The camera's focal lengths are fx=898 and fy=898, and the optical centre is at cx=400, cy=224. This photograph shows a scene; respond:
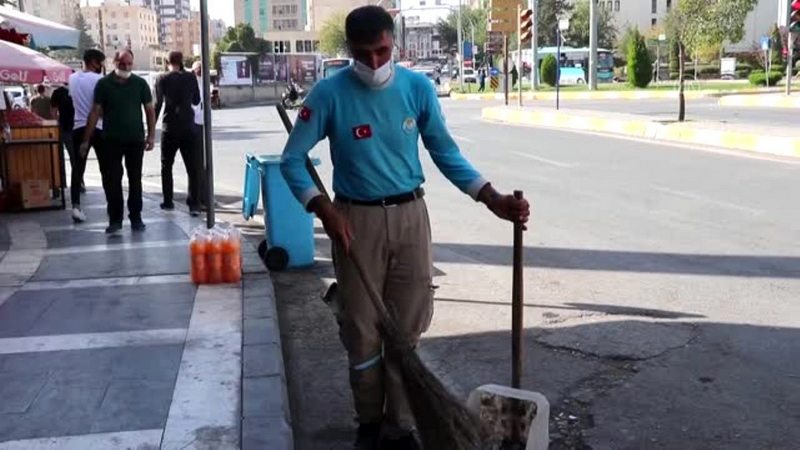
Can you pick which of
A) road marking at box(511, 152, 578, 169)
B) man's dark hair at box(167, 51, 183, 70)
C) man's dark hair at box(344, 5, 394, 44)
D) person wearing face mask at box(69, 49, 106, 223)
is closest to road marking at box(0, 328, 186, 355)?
man's dark hair at box(344, 5, 394, 44)

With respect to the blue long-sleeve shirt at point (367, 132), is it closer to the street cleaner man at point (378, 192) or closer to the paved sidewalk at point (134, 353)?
the street cleaner man at point (378, 192)

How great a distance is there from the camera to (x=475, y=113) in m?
30.8

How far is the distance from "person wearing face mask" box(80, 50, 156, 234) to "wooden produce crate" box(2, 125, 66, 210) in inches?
78.4

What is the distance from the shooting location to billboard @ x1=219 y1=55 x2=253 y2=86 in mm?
49031

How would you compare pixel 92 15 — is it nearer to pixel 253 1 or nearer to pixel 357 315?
pixel 253 1

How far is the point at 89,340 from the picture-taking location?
5590 mm

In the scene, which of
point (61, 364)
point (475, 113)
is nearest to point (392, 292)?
point (61, 364)

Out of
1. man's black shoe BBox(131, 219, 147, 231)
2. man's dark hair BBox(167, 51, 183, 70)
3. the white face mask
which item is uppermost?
man's dark hair BBox(167, 51, 183, 70)

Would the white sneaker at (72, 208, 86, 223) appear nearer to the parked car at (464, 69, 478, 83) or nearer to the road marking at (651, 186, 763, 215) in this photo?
the road marking at (651, 186, 763, 215)

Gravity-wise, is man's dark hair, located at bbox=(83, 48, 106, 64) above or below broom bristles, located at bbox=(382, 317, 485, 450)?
above

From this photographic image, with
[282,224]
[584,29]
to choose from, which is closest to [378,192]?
[282,224]

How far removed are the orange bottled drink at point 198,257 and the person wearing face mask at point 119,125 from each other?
2.42 meters

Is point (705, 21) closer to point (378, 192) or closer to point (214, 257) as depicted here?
point (214, 257)

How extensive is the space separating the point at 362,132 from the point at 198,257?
3447 millimetres
